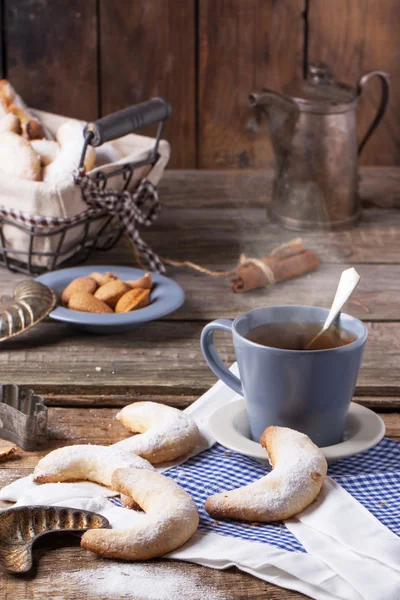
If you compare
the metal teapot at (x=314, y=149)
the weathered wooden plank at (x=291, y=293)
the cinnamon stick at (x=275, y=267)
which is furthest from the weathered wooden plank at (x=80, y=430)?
the metal teapot at (x=314, y=149)

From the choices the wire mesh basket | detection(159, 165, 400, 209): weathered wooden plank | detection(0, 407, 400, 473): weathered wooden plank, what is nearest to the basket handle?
the wire mesh basket

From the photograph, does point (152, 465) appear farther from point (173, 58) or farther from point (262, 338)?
point (173, 58)

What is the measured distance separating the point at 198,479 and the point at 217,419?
0.08m

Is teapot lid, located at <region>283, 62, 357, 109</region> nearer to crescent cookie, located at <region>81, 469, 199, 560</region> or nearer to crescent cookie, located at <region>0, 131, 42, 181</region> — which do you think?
crescent cookie, located at <region>0, 131, 42, 181</region>

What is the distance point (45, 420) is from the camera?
Answer: 0.77 m

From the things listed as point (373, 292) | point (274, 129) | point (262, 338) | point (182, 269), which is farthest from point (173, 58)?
point (262, 338)

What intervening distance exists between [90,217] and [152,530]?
27.4 inches

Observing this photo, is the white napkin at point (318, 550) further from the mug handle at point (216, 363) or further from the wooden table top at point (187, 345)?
the mug handle at point (216, 363)

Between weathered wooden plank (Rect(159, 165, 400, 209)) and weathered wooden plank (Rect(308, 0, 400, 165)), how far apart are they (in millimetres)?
217

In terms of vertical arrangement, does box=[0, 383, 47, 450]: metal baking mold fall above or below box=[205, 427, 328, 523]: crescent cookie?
below

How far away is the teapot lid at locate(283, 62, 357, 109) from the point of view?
144 cm

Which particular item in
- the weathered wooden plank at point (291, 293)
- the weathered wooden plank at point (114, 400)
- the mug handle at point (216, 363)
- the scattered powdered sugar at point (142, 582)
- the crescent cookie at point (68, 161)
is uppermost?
the crescent cookie at point (68, 161)

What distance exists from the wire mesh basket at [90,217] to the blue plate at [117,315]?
70 mm

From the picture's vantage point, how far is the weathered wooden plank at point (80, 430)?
2.45ft
